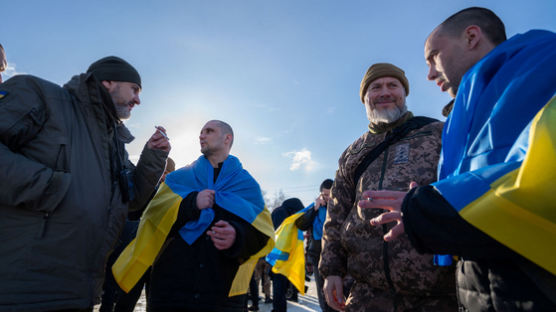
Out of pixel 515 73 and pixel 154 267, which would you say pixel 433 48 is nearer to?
pixel 515 73

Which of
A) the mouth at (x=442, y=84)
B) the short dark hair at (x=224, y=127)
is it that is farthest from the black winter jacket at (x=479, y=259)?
the short dark hair at (x=224, y=127)

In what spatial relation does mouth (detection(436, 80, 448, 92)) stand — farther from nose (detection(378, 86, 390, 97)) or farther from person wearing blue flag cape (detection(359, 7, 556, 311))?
nose (detection(378, 86, 390, 97))

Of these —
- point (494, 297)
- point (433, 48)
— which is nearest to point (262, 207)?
point (433, 48)

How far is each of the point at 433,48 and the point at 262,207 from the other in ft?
7.39

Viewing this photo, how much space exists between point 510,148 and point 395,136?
1.39 m

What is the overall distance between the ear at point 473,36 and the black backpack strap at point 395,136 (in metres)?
0.87

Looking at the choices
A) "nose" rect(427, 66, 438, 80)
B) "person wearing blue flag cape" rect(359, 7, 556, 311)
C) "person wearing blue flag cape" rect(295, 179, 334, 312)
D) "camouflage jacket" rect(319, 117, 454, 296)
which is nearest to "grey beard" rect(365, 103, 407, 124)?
"camouflage jacket" rect(319, 117, 454, 296)

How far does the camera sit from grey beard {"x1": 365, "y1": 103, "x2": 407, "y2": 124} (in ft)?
8.88

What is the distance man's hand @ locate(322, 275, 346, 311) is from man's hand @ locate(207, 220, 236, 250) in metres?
0.89

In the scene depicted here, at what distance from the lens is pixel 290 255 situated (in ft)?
21.7

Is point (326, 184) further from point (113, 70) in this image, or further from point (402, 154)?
point (113, 70)

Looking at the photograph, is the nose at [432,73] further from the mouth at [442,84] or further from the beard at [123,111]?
the beard at [123,111]

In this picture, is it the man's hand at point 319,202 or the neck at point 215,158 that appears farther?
the man's hand at point 319,202

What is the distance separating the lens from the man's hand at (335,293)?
2.49m
